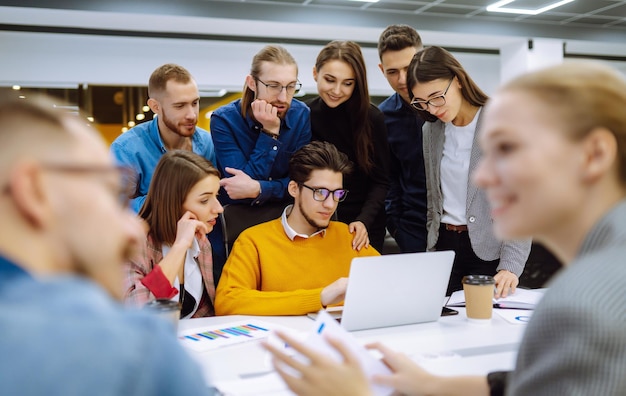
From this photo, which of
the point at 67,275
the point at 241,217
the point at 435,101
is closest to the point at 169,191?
the point at 241,217

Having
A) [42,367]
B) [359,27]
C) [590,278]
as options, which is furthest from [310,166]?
[359,27]

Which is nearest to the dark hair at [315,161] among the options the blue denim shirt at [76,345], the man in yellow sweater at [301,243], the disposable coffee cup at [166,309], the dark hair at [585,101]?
the man in yellow sweater at [301,243]

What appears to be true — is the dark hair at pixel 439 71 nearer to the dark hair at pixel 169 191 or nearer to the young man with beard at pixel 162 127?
the dark hair at pixel 169 191

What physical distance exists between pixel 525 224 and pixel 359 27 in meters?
6.18

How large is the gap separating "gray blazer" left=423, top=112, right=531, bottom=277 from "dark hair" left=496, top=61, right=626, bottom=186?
1471mm

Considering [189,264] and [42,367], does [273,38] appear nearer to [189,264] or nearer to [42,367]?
[189,264]

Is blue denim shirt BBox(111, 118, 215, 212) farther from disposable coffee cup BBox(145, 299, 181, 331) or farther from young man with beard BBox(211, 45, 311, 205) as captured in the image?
disposable coffee cup BBox(145, 299, 181, 331)

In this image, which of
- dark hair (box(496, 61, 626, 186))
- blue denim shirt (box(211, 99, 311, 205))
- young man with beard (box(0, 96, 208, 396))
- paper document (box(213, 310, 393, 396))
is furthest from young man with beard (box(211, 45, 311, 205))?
young man with beard (box(0, 96, 208, 396))

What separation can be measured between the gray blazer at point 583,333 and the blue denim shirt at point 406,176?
2.09 metres

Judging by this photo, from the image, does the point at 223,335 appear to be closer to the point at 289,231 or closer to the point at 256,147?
the point at 289,231

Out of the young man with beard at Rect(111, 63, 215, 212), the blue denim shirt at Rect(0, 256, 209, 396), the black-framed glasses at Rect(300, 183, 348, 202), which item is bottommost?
the black-framed glasses at Rect(300, 183, 348, 202)

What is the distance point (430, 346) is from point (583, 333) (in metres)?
0.98

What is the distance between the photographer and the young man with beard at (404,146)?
2840 millimetres

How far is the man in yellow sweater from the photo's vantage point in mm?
2172
